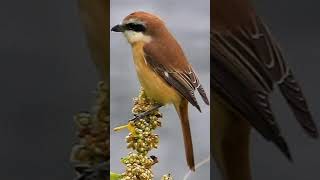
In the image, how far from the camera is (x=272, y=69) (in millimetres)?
4773

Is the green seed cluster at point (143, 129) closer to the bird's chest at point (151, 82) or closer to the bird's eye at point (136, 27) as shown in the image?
the bird's chest at point (151, 82)

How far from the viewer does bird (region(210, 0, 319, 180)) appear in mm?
4750

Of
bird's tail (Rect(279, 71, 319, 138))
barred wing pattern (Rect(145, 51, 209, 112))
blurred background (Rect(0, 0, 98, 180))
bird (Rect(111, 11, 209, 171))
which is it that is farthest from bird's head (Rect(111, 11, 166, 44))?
bird's tail (Rect(279, 71, 319, 138))

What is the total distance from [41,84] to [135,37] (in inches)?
24.8

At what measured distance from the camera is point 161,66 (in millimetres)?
4746

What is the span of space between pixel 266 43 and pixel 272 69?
0.16m

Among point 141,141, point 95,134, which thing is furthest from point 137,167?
point 95,134

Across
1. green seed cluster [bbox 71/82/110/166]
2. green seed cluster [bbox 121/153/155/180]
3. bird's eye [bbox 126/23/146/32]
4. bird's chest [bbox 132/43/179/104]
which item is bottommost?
green seed cluster [bbox 121/153/155/180]

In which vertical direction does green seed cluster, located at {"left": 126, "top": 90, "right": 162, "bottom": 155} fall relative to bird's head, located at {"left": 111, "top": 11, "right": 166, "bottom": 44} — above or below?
below

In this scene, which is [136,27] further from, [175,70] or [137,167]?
[137,167]

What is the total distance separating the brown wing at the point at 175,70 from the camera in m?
4.74

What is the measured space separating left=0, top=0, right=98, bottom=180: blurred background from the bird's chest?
0.27m

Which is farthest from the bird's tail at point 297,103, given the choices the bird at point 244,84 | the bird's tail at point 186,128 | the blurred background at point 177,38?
the bird's tail at point 186,128

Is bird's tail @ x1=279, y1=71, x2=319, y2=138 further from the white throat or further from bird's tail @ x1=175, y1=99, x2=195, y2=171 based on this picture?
the white throat
